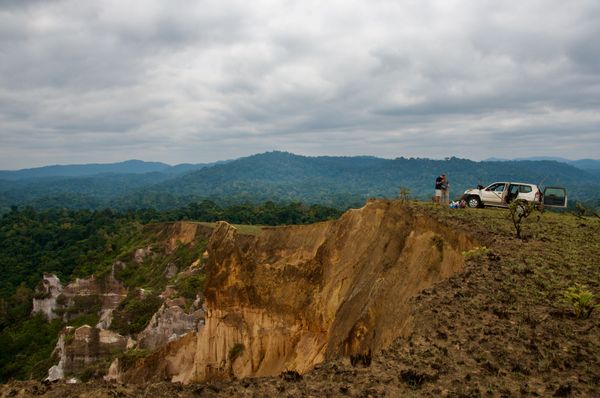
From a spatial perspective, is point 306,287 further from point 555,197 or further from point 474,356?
point 474,356

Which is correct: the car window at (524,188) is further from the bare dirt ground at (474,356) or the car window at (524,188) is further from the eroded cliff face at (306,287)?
the bare dirt ground at (474,356)

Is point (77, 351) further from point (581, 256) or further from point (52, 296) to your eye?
point (581, 256)

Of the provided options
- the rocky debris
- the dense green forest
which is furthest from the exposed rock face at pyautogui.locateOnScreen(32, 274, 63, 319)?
the rocky debris

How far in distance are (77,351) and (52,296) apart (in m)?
22.9

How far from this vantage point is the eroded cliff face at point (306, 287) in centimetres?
1546

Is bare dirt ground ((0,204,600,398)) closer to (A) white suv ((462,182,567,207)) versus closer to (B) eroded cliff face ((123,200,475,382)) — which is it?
(B) eroded cliff face ((123,200,475,382))

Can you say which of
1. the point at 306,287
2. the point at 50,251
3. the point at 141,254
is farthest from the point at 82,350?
the point at 50,251

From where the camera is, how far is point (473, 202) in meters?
23.2

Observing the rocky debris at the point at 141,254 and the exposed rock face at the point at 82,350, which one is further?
the rocky debris at the point at 141,254

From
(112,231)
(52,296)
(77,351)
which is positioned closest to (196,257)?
(52,296)

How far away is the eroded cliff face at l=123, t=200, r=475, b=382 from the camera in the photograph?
15.5 meters

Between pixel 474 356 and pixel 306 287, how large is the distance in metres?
16.0

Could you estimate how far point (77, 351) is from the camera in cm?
3612

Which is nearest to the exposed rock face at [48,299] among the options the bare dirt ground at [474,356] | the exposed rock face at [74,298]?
the exposed rock face at [74,298]
